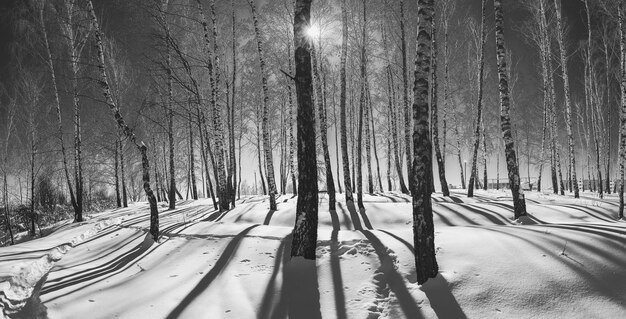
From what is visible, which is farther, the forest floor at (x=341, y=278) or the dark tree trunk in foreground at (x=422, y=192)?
the dark tree trunk in foreground at (x=422, y=192)

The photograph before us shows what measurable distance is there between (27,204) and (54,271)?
17.7 metres

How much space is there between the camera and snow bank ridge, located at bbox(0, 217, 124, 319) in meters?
5.34

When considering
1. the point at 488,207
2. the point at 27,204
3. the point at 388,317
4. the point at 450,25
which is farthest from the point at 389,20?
the point at 27,204

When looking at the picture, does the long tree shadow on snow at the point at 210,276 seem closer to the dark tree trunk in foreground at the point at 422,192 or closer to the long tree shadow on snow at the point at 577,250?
the dark tree trunk in foreground at the point at 422,192

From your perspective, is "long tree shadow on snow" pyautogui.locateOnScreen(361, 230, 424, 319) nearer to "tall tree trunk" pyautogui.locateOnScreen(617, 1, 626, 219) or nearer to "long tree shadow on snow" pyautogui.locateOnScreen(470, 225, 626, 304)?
"long tree shadow on snow" pyautogui.locateOnScreen(470, 225, 626, 304)

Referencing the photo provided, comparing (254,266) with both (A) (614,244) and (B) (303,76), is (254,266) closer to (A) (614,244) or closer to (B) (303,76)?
(B) (303,76)

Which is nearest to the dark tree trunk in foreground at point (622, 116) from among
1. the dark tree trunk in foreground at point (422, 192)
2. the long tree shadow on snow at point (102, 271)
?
the dark tree trunk in foreground at point (422, 192)

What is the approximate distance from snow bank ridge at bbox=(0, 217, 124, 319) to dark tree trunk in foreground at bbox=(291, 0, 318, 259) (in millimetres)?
4599

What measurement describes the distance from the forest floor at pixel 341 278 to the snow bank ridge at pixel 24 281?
31mm

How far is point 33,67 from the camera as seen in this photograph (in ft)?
59.4

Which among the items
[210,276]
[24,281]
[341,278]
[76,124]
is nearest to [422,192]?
[341,278]

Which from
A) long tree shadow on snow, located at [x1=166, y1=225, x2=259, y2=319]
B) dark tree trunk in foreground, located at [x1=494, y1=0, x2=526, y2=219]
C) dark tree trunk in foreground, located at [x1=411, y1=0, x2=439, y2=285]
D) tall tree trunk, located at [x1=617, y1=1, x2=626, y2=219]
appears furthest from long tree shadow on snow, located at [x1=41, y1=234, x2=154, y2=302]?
tall tree trunk, located at [x1=617, y1=1, x2=626, y2=219]

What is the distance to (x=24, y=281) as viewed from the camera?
22.1 feet

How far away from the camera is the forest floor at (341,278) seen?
4059 mm
